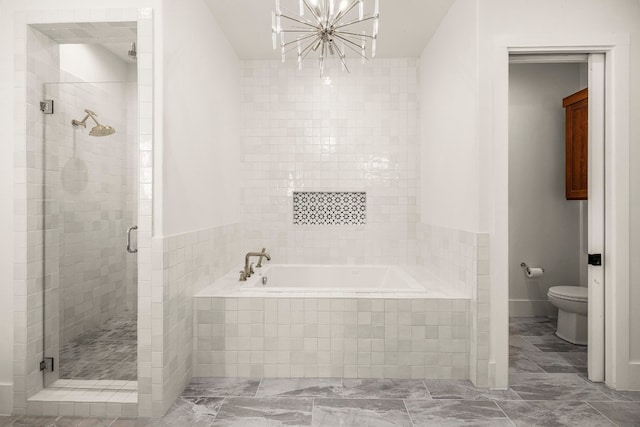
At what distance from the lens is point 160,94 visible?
202 cm

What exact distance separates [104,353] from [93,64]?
2170 mm

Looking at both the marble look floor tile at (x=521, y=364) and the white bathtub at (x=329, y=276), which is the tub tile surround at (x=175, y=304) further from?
the marble look floor tile at (x=521, y=364)

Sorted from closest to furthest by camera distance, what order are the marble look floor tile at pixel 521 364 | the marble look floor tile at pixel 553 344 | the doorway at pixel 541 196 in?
the marble look floor tile at pixel 521 364 < the marble look floor tile at pixel 553 344 < the doorway at pixel 541 196

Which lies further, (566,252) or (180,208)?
(566,252)

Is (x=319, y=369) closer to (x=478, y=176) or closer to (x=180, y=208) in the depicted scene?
(x=180, y=208)

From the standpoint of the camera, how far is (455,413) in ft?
6.77

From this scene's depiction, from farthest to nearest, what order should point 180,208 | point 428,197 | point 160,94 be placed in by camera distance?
1. point 428,197
2. point 180,208
3. point 160,94

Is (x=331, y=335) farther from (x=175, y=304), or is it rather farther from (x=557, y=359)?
(x=557, y=359)

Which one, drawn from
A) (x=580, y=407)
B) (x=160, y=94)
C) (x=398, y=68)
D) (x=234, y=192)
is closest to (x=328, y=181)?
(x=234, y=192)

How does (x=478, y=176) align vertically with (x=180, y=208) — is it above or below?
above

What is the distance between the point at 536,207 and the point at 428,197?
4.48 feet

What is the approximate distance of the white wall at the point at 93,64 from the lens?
2.85 m

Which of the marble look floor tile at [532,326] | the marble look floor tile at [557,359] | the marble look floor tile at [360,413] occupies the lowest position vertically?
the marble look floor tile at [360,413]

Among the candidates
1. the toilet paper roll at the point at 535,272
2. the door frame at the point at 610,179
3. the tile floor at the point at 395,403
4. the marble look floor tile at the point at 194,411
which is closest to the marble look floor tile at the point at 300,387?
the tile floor at the point at 395,403
